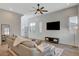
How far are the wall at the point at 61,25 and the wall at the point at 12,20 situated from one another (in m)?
0.30

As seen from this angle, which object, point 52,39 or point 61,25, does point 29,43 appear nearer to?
point 52,39

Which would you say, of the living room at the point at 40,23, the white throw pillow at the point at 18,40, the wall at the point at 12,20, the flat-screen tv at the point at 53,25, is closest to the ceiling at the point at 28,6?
the living room at the point at 40,23

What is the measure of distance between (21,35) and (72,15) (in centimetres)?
123

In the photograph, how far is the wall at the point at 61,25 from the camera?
8.04 ft

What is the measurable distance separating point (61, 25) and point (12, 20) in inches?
44.7

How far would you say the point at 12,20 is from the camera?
2.56m

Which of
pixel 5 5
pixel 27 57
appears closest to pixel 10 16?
pixel 5 5

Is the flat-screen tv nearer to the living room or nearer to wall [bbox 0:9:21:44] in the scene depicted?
the living room

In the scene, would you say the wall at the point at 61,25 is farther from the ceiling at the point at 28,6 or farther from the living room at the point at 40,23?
the ceiling at the point at 28,6

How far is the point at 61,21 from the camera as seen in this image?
2.56m

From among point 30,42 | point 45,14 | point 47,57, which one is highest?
point 45,14

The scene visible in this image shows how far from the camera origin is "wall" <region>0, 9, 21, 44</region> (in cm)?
243

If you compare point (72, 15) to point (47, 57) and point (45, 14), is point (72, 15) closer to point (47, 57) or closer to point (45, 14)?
point (45, 14)

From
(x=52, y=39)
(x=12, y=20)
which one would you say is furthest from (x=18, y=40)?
(x=52, y=39)
